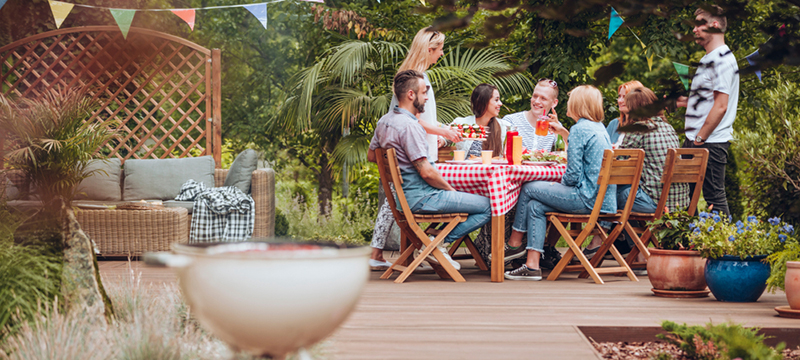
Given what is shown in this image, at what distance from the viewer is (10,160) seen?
3305 mm

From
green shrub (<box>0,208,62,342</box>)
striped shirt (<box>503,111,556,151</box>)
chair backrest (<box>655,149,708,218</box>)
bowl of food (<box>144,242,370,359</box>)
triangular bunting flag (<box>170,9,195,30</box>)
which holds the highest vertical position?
triangular bunting flag (<box>170,9,195,30</box>)

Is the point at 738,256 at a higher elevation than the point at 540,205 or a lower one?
lower

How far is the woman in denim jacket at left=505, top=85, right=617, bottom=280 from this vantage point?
329 cm

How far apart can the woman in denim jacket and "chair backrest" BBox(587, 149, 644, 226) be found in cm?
7

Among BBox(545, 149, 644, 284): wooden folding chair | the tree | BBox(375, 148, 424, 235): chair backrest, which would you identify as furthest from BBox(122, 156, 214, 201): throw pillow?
BBox(545, 149, 644, 284): wooden folding chair

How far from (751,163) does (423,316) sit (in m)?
3.18

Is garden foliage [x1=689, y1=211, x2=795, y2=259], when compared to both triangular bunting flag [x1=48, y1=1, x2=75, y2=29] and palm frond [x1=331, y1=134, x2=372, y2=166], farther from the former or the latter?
triangular bunting flag [x1=48, y1=1, x2=75, y2=29]

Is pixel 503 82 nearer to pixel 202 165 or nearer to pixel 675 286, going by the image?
pixel 202 165

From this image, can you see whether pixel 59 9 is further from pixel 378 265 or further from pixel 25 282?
pixel 25 282

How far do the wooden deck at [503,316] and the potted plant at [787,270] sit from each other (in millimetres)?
A: 90

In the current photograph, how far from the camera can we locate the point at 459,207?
3209mm

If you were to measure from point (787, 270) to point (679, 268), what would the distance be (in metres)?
0.51

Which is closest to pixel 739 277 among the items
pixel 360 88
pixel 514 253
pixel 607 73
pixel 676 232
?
pixel 676 232

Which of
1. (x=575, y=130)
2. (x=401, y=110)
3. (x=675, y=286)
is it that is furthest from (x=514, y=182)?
(x=675, y=286)
